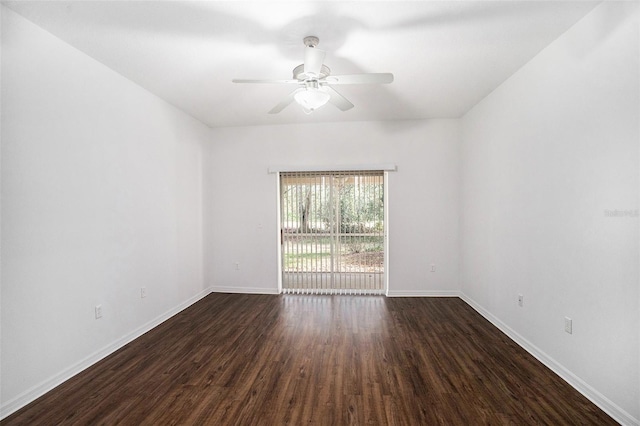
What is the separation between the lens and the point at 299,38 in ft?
7.24

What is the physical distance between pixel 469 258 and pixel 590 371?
1991 mm

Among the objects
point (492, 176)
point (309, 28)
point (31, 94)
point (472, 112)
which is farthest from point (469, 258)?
point (31, 94)

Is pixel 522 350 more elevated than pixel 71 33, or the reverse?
pixel 71 33

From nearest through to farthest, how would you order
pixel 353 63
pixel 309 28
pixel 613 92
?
pixel 613 92, pixel 309 28, pixel 353 63

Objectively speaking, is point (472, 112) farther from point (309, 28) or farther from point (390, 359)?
point (390, 359)

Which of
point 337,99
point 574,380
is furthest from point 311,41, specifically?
point 574,380

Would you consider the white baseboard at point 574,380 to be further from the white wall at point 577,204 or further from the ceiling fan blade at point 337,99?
the ceiling fan blade at point 337,99

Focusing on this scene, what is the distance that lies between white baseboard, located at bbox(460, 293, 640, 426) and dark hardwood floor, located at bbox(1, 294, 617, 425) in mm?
49

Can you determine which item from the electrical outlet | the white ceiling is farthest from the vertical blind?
the electrical outlet

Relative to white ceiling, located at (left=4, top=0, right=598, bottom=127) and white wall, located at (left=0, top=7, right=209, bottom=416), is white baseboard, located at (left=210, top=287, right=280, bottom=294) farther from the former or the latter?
white ceiling, located at (left=4, top=0, right=598, bottom=127)

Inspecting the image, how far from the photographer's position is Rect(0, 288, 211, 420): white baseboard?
6.12 feet

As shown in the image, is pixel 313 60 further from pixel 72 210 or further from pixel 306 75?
pixel 72 210

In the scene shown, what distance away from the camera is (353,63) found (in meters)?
2.58

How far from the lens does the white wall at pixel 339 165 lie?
4.20m
